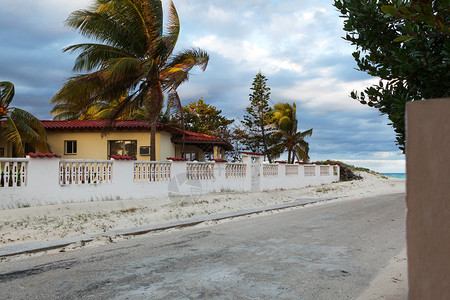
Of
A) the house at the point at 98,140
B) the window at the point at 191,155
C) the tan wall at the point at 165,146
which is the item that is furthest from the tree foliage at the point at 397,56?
the window at the point at 191,155

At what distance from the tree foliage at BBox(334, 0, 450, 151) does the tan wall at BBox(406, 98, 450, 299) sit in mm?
1269

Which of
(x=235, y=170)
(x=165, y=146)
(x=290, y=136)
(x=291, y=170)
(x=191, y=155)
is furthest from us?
(x=290, y=136)

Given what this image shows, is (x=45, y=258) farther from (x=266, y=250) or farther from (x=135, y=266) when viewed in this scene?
(x=266, y=250)

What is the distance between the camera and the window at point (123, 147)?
2109 centimetres

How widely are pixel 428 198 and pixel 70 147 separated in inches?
858

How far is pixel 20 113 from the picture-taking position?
61.7 ft

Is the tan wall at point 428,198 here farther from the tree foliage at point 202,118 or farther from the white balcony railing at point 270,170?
the tree foliage at point 202,118

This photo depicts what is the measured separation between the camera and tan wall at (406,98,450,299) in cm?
196

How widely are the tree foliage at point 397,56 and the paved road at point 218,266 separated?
2.17m

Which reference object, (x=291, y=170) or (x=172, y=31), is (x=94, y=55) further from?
(x=291, y=170)

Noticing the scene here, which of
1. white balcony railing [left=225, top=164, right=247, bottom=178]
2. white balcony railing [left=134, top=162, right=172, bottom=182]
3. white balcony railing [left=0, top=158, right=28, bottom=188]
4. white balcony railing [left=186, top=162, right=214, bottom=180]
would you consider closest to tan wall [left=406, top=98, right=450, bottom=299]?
white balcony railing [left=0, top=158, right=28, bottom=188]

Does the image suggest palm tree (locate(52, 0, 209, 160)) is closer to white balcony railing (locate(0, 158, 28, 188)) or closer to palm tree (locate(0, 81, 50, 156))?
palm tree (locate(0, 81, 50, 156))

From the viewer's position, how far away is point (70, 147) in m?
21.2

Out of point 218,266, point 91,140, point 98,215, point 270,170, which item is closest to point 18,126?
point 91,140
